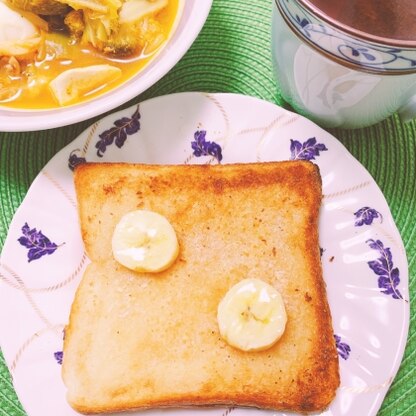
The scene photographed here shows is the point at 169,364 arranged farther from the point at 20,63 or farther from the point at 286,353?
the point at 20,63

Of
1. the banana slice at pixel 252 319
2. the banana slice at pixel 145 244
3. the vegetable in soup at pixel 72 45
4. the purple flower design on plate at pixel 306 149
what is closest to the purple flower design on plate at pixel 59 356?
the banana slice at pixel 145 244

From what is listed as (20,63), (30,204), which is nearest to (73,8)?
(20,63)

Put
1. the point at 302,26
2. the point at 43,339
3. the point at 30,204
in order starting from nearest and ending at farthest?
1. the point at 302,26
2. the point at 43,339
3. the point at 30,204

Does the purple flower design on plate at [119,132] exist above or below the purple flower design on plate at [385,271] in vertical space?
above

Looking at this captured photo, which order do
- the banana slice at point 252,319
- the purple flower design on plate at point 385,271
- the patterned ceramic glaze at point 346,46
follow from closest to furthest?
the patterned ceramic glaze at point 346,46, the banana slice at point 252,319, the purple flower design on plate at point 385,271

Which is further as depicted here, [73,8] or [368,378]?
[73,8]

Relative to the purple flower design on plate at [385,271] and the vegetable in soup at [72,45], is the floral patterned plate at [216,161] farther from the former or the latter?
the vegetable in soup at [72,45]

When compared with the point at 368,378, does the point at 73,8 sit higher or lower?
higher
